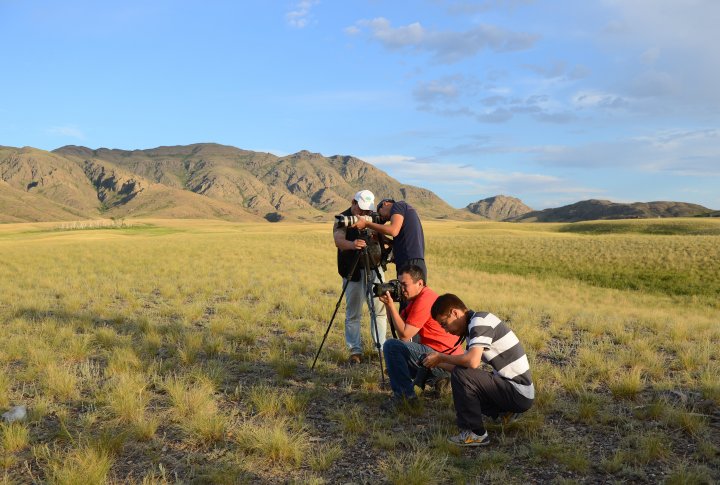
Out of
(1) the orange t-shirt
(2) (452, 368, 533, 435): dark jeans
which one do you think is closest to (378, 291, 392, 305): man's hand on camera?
(1) the orange t-shirt

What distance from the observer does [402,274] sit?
5.37m

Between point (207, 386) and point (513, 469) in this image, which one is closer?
point (513, 469)

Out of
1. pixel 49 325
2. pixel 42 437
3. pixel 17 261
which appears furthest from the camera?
pixel 17 261

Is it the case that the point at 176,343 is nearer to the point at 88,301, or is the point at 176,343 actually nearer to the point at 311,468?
the point at 311,468

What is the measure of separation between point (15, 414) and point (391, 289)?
4.18 metres

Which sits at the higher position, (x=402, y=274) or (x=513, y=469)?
(x=402, y=274)

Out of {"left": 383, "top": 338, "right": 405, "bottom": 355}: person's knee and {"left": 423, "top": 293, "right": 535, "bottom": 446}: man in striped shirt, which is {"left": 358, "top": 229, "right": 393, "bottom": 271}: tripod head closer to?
{"left": 383, "top": 338, "right": 405, "bottom": 355}: person's knee

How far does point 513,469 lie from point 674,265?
24.3 metres

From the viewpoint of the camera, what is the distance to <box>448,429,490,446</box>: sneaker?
445cm

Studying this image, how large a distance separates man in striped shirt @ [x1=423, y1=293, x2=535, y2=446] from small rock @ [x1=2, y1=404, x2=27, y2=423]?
14.2 feet

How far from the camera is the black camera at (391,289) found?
5.09 meters

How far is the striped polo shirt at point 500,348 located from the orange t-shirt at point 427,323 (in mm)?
842

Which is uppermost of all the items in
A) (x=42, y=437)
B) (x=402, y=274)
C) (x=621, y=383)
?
(x=402, y=274)

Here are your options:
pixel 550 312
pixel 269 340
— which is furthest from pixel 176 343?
pixel 550 312
